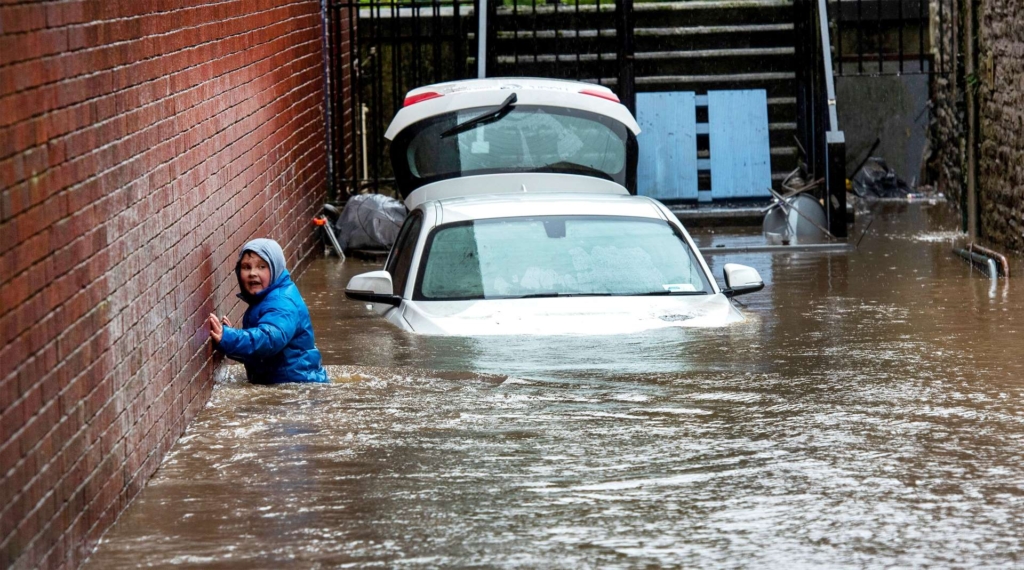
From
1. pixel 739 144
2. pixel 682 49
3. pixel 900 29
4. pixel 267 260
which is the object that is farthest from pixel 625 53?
pixel 267 260

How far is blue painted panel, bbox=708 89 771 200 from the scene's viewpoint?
58.4ft

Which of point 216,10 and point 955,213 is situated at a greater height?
point 216,10

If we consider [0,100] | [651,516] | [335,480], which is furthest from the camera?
[335,480]

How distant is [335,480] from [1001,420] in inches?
119

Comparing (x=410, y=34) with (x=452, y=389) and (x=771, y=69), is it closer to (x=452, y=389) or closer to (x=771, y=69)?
(x=771, y=69)

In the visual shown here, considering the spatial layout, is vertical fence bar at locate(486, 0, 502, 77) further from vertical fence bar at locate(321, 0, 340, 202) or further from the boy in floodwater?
the boy in floodwater

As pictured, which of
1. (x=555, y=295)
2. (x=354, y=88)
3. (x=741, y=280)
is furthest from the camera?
(x=354, y=88)

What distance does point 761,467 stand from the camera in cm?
643

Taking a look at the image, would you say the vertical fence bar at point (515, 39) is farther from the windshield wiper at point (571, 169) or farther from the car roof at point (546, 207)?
the car roof at point (546, 207)

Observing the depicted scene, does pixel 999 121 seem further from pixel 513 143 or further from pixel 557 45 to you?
pixel 557 45

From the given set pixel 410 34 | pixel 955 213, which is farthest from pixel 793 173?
pixel 410 34

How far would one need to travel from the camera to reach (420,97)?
14.4m

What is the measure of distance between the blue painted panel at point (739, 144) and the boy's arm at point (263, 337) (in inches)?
418

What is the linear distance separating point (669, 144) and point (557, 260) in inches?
345
